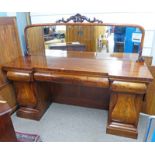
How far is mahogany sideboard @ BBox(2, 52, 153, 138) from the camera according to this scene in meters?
1.34

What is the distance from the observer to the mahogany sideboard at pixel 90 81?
1.34 metres

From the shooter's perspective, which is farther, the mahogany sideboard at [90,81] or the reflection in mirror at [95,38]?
the reflection in mirror at [95,38]

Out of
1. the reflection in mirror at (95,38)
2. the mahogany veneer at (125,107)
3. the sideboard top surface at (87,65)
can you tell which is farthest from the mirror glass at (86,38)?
the mahogany veneer at (125,107)

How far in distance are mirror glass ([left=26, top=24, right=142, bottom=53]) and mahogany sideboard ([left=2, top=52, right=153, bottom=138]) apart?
14 cm

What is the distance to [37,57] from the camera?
1.93m

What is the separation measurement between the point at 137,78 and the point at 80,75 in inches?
21.0

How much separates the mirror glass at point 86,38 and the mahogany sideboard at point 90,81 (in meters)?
0.14

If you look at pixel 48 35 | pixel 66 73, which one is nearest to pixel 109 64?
pixel 66 73

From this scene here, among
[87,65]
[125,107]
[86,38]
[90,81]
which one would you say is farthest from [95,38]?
[125,107]

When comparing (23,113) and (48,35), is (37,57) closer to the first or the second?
(48,35)

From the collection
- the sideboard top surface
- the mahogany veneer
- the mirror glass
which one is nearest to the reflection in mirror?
the mirror glass

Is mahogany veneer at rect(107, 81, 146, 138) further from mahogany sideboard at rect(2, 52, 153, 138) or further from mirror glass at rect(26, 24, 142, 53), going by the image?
mirror glass at rect(26, 24, 142, 53)

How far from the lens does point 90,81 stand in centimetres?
142

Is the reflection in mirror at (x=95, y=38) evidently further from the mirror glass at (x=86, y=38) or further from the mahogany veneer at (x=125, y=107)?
the mahogany veneer at (x=125, y=107)
